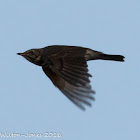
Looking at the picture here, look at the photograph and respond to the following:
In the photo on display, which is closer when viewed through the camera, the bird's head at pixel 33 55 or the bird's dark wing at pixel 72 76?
the bird's dark wing at pixel 72 76

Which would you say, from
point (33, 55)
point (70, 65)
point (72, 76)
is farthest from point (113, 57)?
point (33, 55)

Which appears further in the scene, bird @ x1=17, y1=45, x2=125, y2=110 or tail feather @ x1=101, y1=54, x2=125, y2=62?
tail feather @ x1=101, y1=54, x2=125, y2=62

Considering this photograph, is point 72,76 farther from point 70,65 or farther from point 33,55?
point 33,55

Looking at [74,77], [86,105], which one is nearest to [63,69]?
[74,77]

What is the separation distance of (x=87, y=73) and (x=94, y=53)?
0.83 metres

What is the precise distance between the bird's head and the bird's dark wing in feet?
0.49

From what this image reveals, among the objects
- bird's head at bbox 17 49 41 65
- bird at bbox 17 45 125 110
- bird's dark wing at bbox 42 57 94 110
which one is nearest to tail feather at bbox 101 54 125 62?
bird at bbox 17 45 125 110

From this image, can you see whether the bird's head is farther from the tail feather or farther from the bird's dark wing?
the tail feather

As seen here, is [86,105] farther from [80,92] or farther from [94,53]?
Result: [94,53]

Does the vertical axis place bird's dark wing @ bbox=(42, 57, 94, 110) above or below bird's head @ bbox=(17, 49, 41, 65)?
below

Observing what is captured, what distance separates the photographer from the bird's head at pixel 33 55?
6.89m

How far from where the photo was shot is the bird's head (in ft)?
22.6

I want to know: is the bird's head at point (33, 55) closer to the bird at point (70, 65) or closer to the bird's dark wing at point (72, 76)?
the bird at point (70, 65)

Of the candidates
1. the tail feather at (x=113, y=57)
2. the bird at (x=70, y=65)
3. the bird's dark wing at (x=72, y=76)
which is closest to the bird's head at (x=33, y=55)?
the bird at (x=70, y=65)
